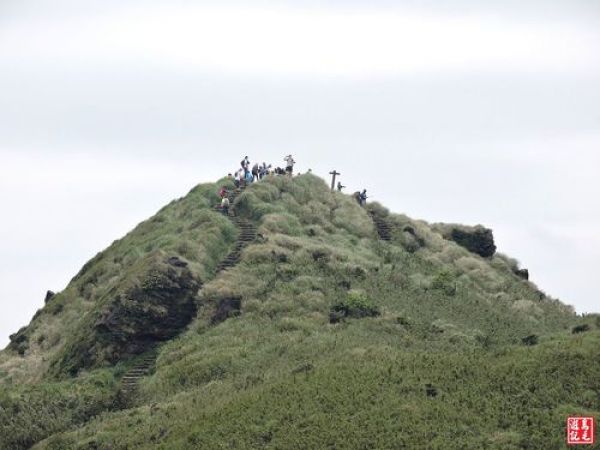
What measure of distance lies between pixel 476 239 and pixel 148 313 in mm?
36408

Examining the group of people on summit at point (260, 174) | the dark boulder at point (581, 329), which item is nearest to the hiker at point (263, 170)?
the group of people on summit at point (260, 174)

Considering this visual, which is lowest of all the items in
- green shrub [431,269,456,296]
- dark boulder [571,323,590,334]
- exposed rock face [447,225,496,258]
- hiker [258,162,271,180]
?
dark boulder [571,323,590,334]

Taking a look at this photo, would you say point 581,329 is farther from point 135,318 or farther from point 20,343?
point 20,343

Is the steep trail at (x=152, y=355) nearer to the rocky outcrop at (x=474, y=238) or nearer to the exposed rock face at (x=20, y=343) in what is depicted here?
the exposed rock face at (x=20, y=343)

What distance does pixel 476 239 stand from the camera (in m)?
92.9

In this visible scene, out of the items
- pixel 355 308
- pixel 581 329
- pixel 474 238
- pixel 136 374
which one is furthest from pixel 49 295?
pixel 581 329

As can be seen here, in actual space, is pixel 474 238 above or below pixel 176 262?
above

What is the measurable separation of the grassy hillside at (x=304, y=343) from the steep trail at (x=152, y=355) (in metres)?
0.67

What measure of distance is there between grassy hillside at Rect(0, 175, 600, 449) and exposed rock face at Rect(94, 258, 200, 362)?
3.6 inches

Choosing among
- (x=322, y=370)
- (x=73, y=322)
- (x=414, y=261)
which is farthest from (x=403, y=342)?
(x=73, y=322)

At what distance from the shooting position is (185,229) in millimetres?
81875

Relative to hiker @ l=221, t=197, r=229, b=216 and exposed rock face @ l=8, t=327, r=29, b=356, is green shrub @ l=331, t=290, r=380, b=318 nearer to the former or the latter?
hiker @ l=221, t=197, r=229, b=216

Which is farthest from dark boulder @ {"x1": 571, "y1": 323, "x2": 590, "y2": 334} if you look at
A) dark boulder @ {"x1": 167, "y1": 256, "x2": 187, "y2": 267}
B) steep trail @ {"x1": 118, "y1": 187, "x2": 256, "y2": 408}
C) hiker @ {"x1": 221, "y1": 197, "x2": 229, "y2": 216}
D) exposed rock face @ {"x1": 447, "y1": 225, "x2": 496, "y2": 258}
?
hiker @ {"x1": 221, "y1": 197, "x2": 229, "y2": 216}

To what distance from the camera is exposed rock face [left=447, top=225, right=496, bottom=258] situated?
3632 inches
